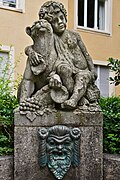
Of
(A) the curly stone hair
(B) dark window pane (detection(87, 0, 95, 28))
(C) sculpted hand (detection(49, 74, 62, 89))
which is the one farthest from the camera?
(B) dark window pane (detection(87, 0, 95, 28))

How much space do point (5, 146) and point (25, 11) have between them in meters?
9.15

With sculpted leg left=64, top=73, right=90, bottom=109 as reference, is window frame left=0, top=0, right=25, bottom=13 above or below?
above

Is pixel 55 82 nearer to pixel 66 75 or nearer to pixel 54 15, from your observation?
pixel 66 75

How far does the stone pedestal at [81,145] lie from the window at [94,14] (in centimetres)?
1091

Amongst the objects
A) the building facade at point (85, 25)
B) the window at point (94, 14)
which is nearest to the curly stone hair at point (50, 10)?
the building facade at point (85, 25)

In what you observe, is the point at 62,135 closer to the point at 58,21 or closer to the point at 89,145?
the point at 89,145

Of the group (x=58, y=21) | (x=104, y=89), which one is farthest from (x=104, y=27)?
(x=58, y=21)

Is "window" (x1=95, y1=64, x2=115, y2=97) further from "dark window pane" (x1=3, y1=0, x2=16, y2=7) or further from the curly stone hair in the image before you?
the curly stone hair

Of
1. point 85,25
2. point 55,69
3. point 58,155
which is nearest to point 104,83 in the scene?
point 85,25

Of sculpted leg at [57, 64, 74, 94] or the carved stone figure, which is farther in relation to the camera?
sculpted leg at [57, 64, 74, 94]

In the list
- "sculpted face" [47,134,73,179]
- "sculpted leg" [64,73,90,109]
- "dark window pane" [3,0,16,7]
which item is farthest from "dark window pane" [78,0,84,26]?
"sculpted face" [47,134,73,179]

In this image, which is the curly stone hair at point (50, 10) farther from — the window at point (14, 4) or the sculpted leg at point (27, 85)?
the window at point (14, 4)

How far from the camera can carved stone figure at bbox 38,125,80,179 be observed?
9.95ft

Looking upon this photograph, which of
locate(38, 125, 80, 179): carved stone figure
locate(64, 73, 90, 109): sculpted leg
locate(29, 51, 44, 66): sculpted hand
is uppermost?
locate(29, 51, 44, 66): sculpted hand
